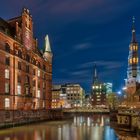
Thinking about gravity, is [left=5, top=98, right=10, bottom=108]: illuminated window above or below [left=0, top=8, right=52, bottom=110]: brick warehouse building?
below

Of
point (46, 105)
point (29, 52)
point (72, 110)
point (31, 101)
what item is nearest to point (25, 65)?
point (29, 52)

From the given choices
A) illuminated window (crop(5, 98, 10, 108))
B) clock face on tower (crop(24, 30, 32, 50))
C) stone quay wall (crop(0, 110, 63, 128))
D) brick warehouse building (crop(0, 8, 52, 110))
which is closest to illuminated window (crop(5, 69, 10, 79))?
brick warehouse building (crop(0, 8, 52, 110))

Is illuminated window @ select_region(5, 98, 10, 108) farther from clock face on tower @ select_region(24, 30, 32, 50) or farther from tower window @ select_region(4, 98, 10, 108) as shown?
clock face on tower @ select_region(24, 30, 32, 50)

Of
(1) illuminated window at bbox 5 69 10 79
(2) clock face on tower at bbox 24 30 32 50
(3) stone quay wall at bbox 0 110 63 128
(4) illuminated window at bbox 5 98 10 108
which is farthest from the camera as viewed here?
(2) clock face on tower at bbox 24 30 32 50

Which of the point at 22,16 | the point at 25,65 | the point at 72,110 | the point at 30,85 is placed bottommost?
the point at 72,110

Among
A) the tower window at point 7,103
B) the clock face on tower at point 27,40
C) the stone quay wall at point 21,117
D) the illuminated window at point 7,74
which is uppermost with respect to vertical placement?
the clock face on tower at point 27,40

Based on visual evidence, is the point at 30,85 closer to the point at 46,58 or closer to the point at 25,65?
the point at 25,65

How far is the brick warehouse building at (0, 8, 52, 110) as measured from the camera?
298 ft

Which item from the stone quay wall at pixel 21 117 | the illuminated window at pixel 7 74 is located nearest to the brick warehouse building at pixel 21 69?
the illuminated window at pixel 7 74

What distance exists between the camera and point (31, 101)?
366ft

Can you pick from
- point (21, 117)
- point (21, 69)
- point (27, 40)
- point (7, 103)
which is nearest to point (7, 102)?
point (7, 103)

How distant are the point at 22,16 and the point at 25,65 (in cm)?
1760

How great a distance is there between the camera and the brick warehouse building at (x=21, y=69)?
3576 inches

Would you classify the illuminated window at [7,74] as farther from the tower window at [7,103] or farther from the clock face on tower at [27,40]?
the clock face on tower at [27,40]
